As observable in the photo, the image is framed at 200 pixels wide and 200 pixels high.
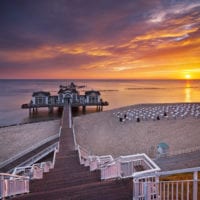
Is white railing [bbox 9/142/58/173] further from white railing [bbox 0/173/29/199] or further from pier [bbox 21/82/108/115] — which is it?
pier [bbox 21/82/108/115]

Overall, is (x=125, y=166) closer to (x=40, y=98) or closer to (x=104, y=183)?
(x=104, y=183)

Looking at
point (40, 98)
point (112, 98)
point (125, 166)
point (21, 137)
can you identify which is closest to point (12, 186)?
point (125, 166)

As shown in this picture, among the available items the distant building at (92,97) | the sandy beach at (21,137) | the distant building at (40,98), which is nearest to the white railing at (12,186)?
the sandy beach at (21,137)

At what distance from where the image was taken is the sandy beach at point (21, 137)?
46.1 feet

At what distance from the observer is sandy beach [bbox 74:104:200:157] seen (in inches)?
497

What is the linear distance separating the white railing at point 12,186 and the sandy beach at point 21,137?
9186 millimetres

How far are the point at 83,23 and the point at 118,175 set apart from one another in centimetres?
1490

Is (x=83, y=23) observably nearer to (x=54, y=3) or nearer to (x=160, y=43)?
(x=54, y=3)

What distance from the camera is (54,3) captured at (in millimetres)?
13117

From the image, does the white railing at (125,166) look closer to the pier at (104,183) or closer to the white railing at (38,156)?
the pier at (104,183)

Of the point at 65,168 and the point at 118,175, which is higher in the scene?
the point at 118,175

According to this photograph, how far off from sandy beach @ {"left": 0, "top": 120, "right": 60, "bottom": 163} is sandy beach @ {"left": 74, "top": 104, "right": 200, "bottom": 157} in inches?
129

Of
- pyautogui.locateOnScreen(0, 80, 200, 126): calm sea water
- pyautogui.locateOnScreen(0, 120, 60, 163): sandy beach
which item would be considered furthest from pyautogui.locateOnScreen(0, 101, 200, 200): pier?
pyautogui.locateOnScreen(0, 80, 200, 126): calm sea water

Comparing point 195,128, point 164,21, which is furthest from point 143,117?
point 164,21
